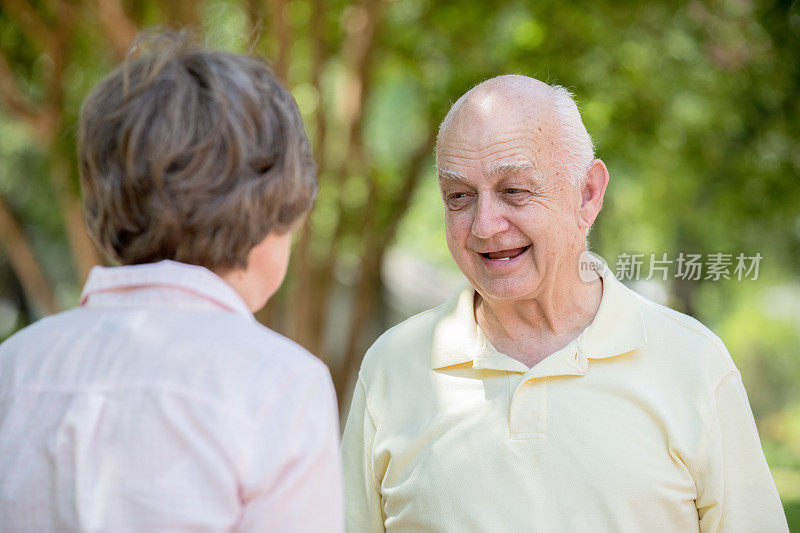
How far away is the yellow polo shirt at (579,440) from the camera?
2.08 metres

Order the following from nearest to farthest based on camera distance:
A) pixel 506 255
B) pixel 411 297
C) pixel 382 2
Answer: pixel 506 255
pixel 382 2
pixel 411 297

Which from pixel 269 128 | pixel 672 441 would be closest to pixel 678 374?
pixel 672 441

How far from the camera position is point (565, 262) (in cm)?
232

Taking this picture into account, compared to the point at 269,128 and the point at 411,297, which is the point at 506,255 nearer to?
the point at 269,128

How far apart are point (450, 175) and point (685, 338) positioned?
28.1 inches

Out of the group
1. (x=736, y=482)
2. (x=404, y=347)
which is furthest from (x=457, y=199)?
(x=736, y=482)

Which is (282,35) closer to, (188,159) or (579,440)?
(579,440)

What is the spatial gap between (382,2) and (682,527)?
16.3 feet

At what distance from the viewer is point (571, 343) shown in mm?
2248

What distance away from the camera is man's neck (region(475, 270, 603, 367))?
91.4 inches

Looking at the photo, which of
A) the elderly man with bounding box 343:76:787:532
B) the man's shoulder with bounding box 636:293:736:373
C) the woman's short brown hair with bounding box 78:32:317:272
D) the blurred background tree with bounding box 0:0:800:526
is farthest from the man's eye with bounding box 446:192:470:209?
the blurred background tree with bounding box 0:0:800:526

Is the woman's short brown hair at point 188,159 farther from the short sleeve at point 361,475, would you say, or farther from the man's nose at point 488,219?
the short sleeve at point 361,475

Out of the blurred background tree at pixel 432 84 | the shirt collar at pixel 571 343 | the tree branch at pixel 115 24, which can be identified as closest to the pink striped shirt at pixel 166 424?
the shirt collar at pixel 571 343

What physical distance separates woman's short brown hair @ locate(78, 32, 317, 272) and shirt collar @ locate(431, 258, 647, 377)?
3.29 feet
